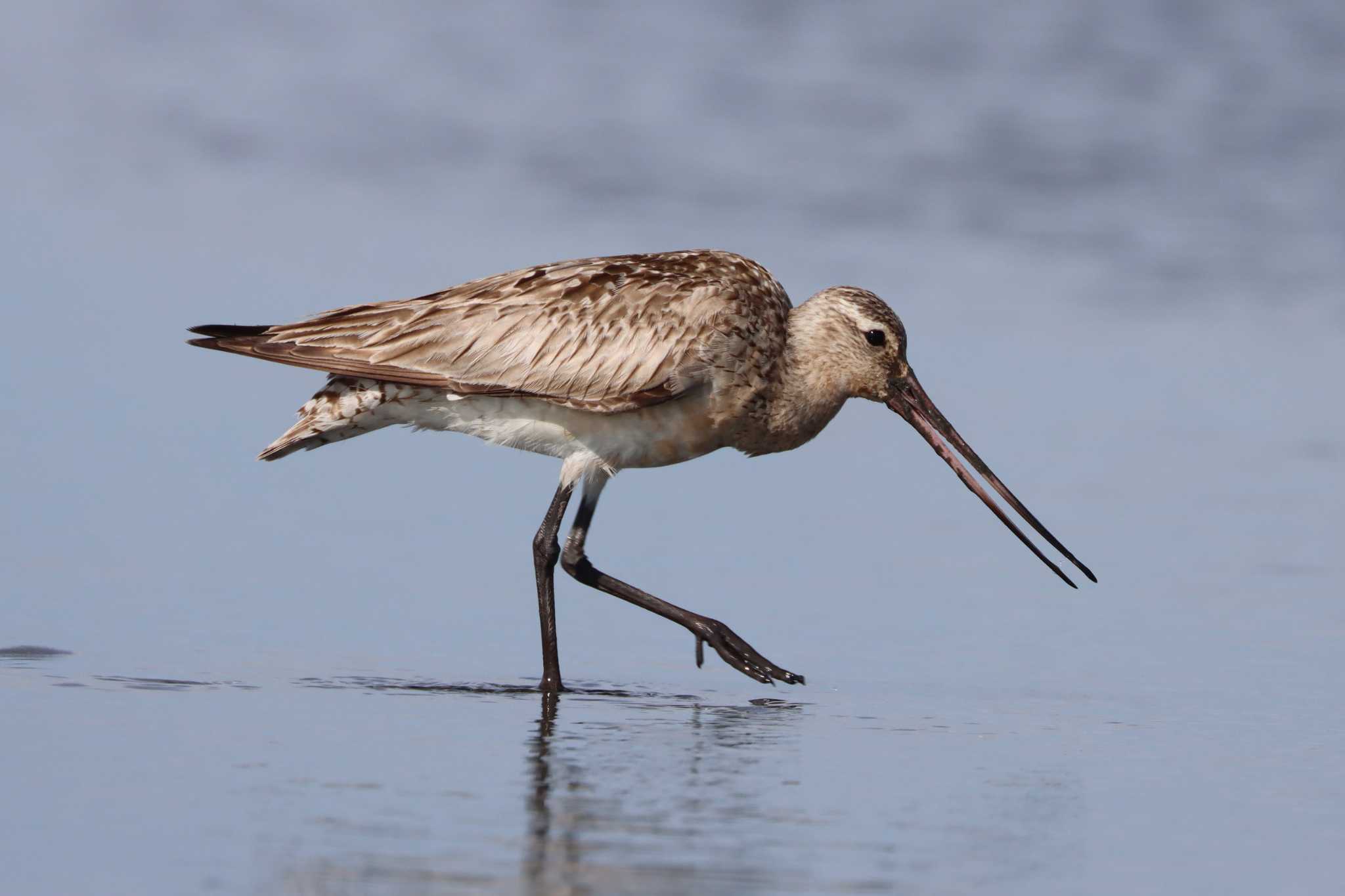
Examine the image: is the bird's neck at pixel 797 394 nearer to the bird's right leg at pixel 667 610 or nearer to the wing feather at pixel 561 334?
the wing feather at pixel 561 334

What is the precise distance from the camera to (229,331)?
741 centimetres

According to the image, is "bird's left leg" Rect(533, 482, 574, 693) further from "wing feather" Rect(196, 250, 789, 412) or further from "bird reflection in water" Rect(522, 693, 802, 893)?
"bird reflection in water" Rect(522, 693, 802, 893)

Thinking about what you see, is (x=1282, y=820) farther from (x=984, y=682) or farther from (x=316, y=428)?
(x=316, y=428)

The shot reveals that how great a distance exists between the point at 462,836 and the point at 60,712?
188 centimetres

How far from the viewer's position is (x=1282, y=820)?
15.0 ft

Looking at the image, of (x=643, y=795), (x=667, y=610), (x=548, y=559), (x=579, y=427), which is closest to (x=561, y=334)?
(x=579, y=427)

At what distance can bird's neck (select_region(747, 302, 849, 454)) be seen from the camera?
24.3 feet

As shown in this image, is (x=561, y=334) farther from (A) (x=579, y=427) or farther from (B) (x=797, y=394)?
(B) (x=797, y=394)

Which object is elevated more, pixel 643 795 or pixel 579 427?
pixel 579 427

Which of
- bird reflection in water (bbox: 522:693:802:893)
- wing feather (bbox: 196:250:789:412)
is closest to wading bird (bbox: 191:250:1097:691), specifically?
Result: wing feather (bbox: 196:250:789:412)

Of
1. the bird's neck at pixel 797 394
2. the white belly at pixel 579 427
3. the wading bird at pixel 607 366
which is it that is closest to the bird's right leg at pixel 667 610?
the wading bird at pixel 607 366

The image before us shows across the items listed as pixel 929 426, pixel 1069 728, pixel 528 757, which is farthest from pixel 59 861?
pixel 929 426

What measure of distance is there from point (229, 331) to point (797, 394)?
2214 mm

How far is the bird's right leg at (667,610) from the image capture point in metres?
6.87
